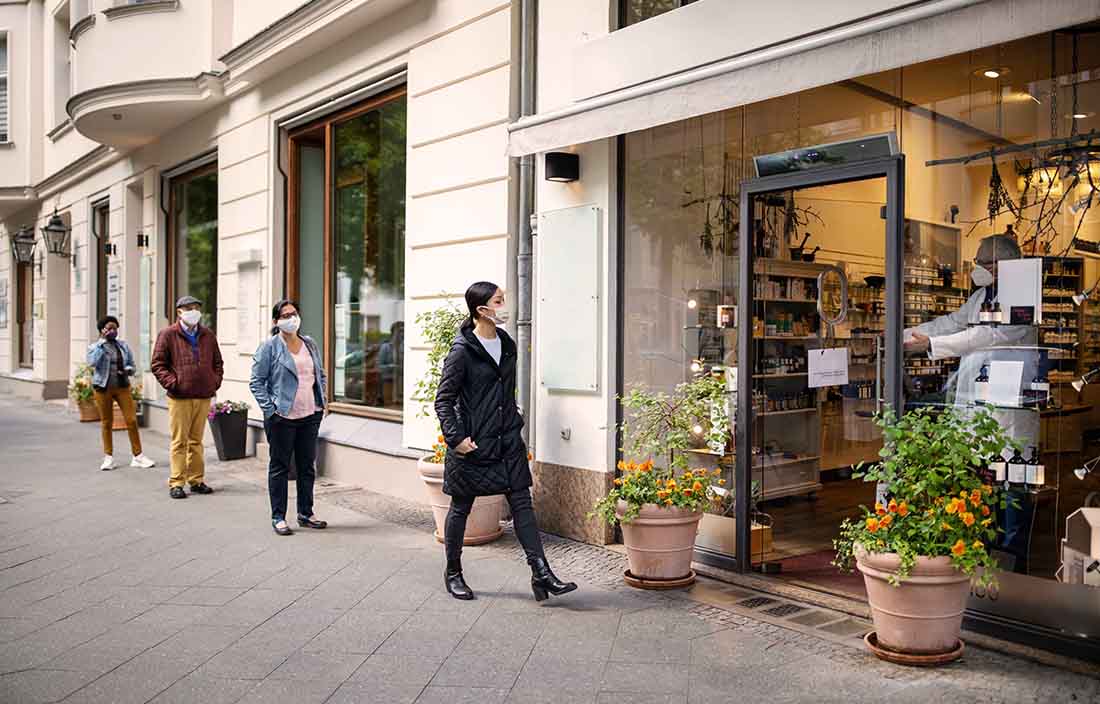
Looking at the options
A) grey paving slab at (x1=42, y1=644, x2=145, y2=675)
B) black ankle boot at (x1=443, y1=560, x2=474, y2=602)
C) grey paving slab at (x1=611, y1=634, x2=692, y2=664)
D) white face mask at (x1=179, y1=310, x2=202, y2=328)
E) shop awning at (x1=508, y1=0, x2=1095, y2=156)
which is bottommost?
grey paving slab at (x1=42, y1=644, x2=145, y2=675)

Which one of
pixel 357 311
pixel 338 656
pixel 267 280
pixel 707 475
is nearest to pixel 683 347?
pixel 707 475

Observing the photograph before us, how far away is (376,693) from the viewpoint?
4.18 meters

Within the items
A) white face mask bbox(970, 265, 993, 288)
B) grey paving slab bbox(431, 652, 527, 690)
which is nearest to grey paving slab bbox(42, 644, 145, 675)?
grey paving slab bbox(431, 652, 527, 690)

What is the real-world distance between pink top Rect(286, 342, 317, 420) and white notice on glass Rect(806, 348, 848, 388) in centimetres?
385

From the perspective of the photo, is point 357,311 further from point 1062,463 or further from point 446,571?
point 1062,463

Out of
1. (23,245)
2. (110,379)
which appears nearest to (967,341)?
(110,379)

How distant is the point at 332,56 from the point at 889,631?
7.97 meters

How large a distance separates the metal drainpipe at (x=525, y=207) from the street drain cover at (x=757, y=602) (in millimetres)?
2342

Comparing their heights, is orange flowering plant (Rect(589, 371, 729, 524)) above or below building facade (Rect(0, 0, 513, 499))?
below

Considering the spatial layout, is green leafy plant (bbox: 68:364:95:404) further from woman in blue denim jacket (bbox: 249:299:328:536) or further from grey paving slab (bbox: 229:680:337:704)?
grey paving slab (bbox: 229:680:337:704)

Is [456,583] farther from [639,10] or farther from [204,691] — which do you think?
[639,10]

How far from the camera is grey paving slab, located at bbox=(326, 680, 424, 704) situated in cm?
409

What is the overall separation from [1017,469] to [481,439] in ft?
9.59

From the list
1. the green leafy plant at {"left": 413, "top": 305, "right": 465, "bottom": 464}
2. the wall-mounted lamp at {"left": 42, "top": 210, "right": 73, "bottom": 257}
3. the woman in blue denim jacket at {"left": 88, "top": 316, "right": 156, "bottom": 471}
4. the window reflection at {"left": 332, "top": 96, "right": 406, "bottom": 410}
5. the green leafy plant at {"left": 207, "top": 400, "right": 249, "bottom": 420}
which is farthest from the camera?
the wall-mounted lamp at {"left": 42, "top": 210, "right": 73, "bottom": 257}
